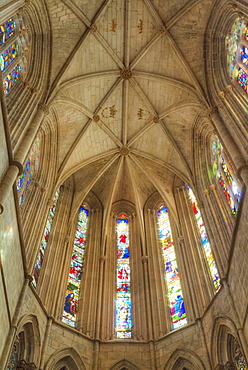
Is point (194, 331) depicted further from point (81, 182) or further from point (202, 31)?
point (202, 31)

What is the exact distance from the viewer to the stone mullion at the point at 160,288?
13.2 m

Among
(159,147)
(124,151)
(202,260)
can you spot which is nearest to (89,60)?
(124,151)

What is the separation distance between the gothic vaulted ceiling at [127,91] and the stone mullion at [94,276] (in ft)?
5.32

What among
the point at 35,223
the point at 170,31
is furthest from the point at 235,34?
the point at 35,223

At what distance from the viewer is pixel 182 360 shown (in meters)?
11.9

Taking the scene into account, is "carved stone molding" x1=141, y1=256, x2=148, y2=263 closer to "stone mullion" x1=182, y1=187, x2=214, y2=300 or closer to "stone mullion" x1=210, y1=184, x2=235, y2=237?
"stone mullion" x1=182, y1=187, x2=214, y2=300

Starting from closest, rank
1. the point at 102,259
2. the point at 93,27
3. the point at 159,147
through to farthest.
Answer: the point at 93,27 → the point at 102,259 → the point at 159,147

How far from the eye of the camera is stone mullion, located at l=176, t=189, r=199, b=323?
12977 mm

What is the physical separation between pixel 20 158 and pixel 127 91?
8.07m

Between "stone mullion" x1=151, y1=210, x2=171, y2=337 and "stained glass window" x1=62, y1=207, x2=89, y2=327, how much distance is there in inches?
119

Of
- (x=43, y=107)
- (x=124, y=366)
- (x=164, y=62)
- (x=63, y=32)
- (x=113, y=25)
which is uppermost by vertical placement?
(x=113, y=25)

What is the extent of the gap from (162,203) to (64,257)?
5984mm

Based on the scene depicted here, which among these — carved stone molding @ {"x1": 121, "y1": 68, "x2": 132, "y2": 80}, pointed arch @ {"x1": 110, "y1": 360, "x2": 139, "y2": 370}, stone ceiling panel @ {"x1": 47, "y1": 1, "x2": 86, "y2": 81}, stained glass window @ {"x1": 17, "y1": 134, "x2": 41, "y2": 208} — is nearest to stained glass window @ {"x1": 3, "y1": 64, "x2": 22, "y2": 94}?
stone ceiling panel @ {"x1": 47, "y1": 1, "x2": 86, "y2": 81}

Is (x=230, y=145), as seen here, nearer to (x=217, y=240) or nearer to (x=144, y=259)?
(x=217, y=240)
